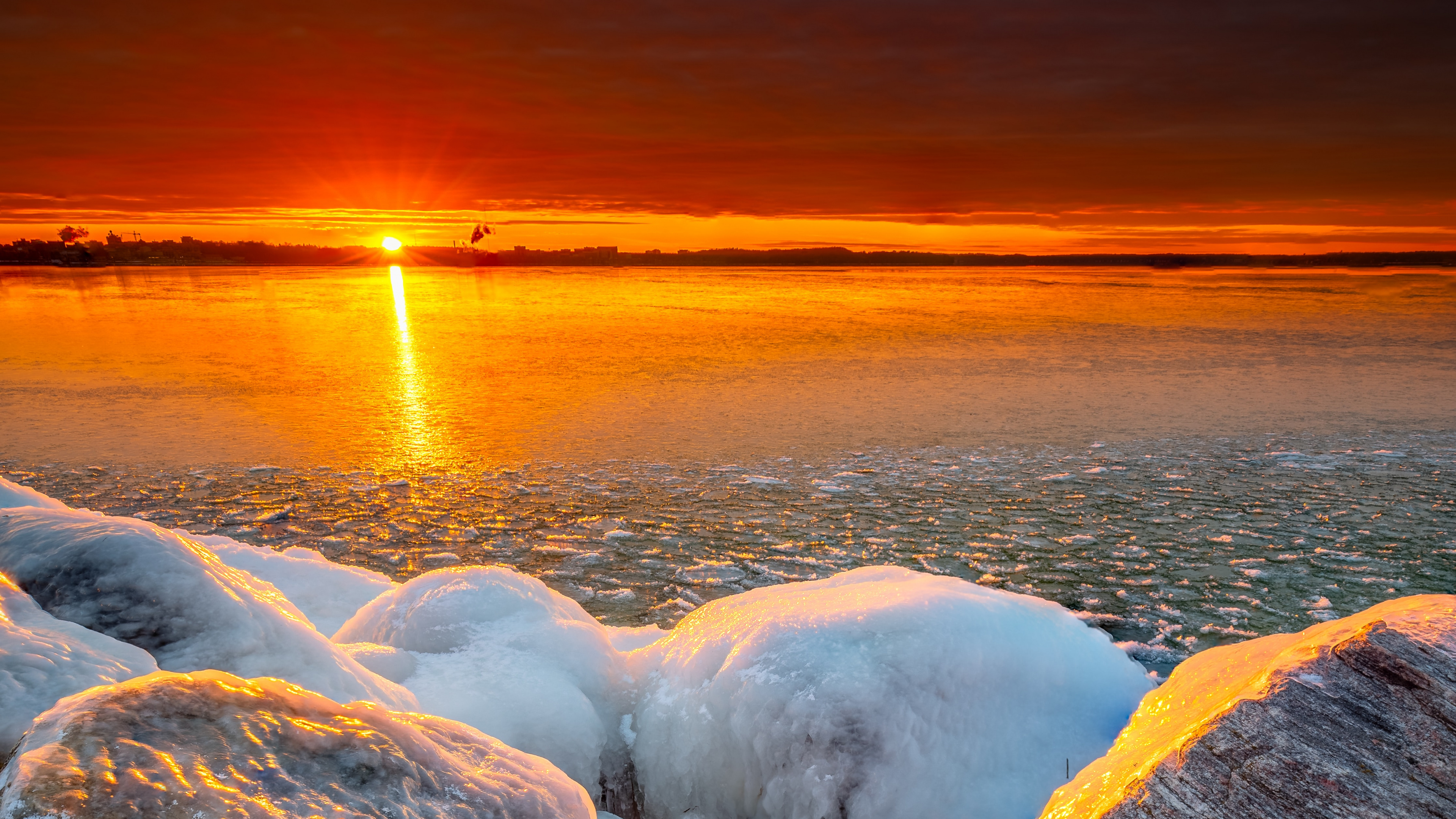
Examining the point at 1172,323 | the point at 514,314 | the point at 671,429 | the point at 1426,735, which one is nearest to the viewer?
the point at 1426,735

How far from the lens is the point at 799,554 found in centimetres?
624

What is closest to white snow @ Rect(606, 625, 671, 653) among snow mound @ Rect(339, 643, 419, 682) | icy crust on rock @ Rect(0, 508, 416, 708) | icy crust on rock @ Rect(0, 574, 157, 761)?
snow mound @ Rect(339, 643, 419, 682)

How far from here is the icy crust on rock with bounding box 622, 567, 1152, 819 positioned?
2990 mm

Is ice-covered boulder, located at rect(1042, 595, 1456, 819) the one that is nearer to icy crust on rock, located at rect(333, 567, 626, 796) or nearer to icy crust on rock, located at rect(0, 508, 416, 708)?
icy crust on rock, located at rect(333, 567, 626, 796)

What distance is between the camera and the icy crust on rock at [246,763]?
1546mm

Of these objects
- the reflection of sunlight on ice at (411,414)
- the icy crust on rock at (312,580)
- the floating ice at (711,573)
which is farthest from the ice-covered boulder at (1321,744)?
the reflection of sunlight on ice at (411,414)

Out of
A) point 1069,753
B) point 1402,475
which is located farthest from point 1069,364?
point 1069,753

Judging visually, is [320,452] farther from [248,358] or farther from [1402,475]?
[1402,475]

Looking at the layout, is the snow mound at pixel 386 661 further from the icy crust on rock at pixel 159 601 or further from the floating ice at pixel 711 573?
the floating ice at pixel 711 573

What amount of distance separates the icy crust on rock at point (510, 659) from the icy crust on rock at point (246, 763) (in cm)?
98

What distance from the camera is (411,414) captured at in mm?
11477

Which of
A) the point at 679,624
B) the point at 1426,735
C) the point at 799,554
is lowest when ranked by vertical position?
the point at 799,554

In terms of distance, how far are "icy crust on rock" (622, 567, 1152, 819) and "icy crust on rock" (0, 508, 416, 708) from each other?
123 centimetres

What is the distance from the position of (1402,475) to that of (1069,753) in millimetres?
7060
